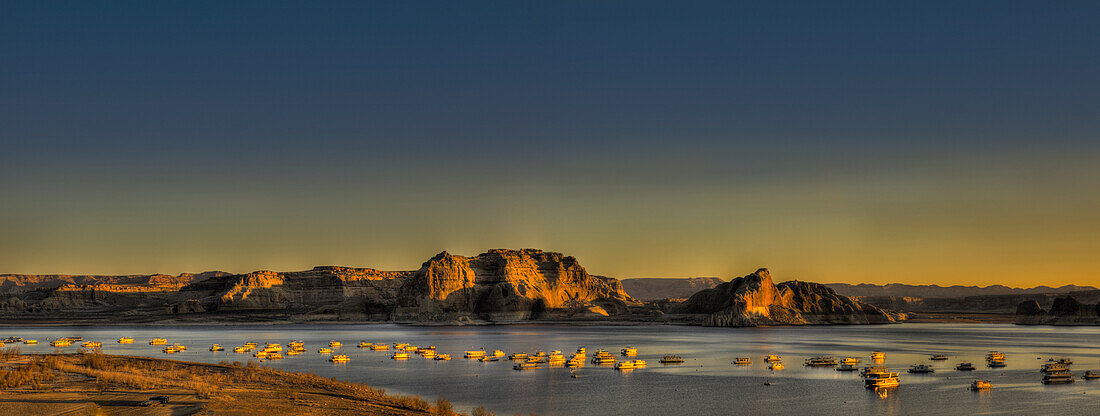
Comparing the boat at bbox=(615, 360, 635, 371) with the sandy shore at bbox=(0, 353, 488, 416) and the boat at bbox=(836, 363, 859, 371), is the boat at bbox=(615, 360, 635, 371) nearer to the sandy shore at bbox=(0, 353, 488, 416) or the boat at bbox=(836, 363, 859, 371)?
the boat at bbox=(836, 363, 859, 371)

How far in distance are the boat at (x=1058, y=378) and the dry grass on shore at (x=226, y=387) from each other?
4865 cm

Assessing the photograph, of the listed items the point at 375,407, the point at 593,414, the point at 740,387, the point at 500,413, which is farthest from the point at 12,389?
the point at 740,387

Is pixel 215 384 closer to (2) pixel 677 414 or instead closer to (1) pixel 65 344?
(2) pixel 677 414

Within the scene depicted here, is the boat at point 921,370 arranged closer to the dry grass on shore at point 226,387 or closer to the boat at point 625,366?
the boat at point 625,366

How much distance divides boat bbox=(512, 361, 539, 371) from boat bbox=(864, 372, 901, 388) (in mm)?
29849

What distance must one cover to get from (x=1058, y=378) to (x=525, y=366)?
44813mm

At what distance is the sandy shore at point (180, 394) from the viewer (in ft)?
131

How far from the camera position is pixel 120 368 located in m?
63.2

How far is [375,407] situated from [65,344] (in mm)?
97124

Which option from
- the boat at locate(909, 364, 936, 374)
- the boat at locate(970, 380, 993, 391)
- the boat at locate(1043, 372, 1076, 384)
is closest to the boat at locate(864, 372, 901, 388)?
the boat at locate(970, 380, 993, 391)

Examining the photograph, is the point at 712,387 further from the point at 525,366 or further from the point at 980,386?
the point at 525,366

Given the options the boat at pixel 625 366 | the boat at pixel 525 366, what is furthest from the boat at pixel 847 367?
the boat at pixel 525 366

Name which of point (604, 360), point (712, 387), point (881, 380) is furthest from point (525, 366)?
point (881, 380)

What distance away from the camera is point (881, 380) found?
68.1 metres
